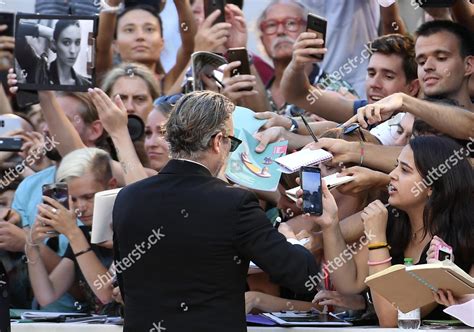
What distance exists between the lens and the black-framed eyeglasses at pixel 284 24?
6566mm

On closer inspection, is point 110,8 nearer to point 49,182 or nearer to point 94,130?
point 94,130

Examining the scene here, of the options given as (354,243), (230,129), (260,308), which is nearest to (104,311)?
(260,308)

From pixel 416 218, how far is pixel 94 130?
2.57m

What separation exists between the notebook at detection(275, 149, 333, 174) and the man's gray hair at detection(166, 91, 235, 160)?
0.65 m

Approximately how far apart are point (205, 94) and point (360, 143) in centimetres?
122

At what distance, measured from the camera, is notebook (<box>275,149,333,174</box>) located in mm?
4383

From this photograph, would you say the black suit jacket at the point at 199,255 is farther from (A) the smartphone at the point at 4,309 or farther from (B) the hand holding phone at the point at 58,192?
(B) the hand holding phone at the point at 58,192

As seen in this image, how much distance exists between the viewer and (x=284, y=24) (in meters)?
6.57

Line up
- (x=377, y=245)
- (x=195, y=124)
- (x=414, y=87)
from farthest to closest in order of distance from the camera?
(x=414, y=87)
(x=377, y=245)
(x=195, y=124)

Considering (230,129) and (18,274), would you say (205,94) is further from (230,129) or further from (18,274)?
(18,274)

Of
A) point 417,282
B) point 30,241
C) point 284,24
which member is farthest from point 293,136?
point 30,241

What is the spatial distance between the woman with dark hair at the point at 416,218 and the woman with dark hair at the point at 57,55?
6.41 feet

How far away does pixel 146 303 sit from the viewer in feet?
12.0

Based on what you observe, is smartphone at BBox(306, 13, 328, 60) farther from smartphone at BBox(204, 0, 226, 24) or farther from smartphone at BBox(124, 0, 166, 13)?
smartphone at BBox(124, 0, 166, 13)
